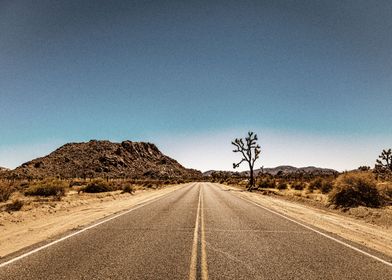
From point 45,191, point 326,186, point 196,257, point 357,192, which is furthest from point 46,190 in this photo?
point 326,186

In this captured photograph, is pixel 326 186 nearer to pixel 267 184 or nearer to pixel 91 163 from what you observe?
pixel 267 184

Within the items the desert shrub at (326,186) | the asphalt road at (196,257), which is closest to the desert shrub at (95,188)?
the desert shrub at (326,186)

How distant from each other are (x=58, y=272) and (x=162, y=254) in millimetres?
2470

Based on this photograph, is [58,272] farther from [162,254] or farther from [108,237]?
[108,237]

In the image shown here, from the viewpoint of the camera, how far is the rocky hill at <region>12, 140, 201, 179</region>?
404 feet

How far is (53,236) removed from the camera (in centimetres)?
1056

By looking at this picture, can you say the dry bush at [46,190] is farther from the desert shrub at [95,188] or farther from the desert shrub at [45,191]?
the desert shrub at [95,188]

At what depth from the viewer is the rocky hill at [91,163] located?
4850 inches

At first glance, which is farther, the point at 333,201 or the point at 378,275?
the point at 333,201

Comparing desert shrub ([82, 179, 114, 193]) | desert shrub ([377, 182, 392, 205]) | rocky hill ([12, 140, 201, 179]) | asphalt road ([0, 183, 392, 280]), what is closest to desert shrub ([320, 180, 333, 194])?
desert shrub ([377, 182, 392, 205])

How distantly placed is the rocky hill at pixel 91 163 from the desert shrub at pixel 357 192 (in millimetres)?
96467

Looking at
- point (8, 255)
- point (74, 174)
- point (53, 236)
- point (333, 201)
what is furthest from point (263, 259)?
point (74, 174)

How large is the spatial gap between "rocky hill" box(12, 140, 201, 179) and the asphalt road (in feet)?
339

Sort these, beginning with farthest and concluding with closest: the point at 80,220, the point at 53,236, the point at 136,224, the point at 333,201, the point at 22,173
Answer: the point at 22,173 → the point at 333,201 → the point at 80,220 → the point at 136,224 → the point at 53,236
